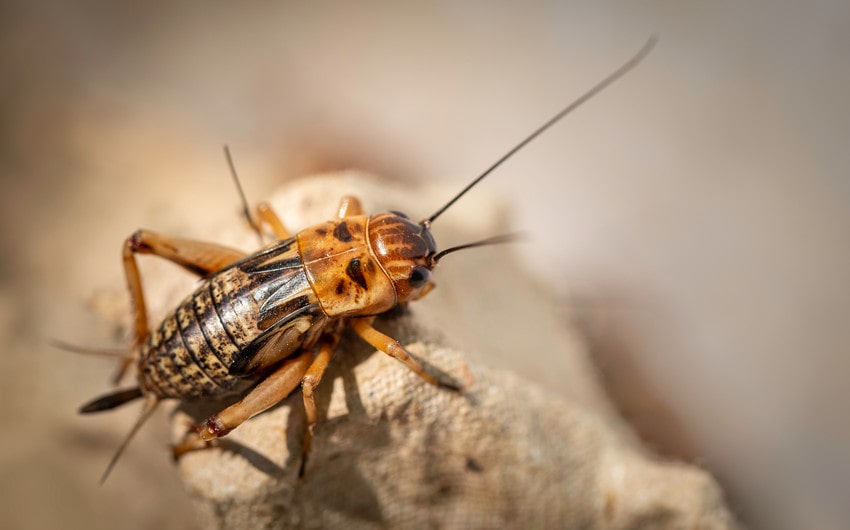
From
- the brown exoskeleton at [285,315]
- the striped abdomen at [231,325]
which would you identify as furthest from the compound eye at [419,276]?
the striped abdomen at [231,325]

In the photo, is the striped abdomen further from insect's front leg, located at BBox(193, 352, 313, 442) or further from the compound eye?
the compound eye

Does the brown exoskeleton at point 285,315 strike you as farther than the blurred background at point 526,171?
No

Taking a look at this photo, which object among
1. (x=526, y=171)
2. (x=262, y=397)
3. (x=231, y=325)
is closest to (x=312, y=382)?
(x=262, y=397)

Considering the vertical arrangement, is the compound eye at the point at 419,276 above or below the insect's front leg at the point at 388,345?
above

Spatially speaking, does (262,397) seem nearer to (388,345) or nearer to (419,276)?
(388,345)

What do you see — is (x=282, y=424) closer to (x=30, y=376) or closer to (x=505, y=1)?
(x=30, y=376)

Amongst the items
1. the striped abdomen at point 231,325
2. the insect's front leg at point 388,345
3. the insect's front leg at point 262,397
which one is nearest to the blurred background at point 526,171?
the insect's front leg at point 388,345

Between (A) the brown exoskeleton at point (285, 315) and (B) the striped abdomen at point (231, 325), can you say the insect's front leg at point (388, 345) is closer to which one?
(A) the brown exoskeleton at point (285, 315)
